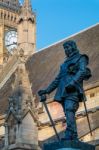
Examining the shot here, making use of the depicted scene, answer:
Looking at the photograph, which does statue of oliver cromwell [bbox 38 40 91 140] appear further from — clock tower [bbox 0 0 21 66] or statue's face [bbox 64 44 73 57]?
clock tower [bbox 0 0 21 66]

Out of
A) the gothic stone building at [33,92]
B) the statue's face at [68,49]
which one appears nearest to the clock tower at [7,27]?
the gothic stone building at [33,92]

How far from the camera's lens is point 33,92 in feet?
100.0

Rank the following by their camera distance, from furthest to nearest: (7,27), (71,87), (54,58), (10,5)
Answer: (10,5) < (7,27) < (54,58) < (71,87)

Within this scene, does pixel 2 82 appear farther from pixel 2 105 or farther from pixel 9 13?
pixel 9 13

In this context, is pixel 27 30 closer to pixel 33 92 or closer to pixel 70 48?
pixel 33 92

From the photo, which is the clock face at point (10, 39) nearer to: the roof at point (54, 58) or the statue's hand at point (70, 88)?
the roof at point (54, 58)

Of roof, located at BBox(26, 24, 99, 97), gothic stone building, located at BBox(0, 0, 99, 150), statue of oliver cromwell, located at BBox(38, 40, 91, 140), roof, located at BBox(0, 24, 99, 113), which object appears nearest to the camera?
statue of oliver cromwell, located at BBox(38, 40, 91, 140)

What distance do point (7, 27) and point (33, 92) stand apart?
1411 inches

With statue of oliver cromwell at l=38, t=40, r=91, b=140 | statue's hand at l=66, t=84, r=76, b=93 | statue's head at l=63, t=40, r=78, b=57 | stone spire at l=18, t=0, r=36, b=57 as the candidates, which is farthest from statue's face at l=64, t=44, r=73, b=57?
stone spire at l=18, t=0, r=36, b=57

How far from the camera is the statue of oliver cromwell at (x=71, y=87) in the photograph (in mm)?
7688

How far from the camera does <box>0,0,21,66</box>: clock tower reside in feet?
210

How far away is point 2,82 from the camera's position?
36.0 metres

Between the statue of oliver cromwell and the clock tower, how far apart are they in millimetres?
54812

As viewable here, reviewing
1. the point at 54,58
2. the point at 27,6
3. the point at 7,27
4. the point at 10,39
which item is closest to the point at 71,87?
the point at 54,58
